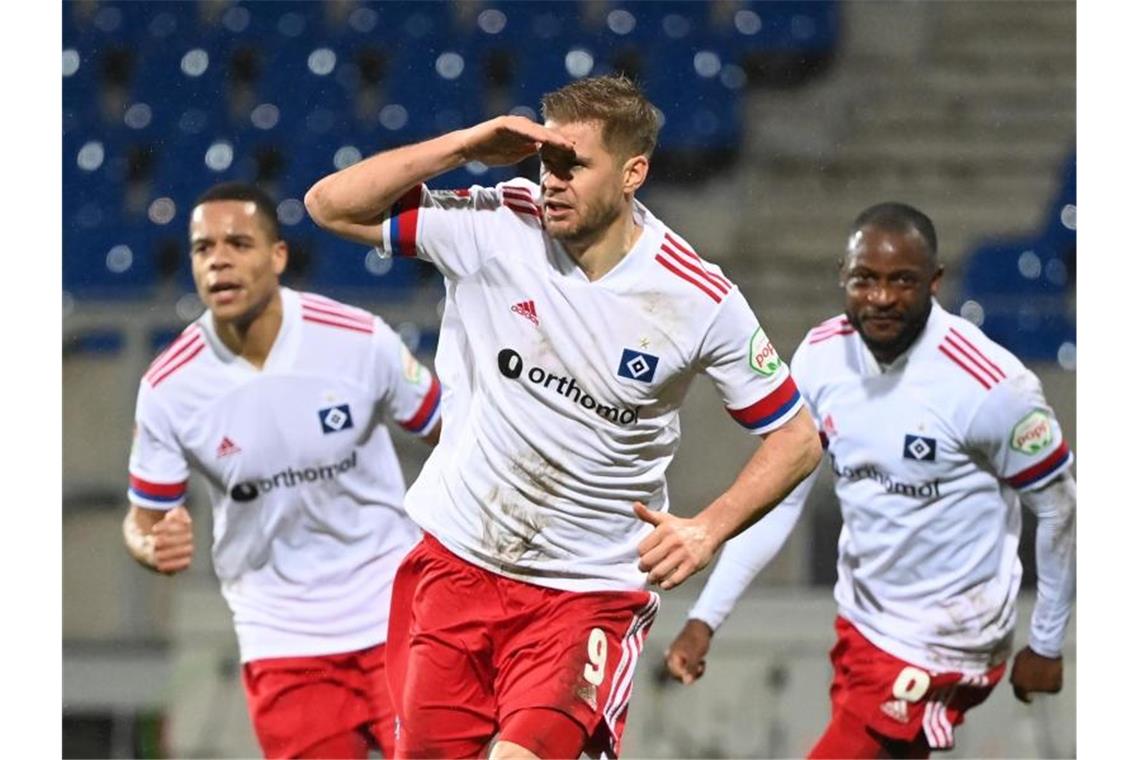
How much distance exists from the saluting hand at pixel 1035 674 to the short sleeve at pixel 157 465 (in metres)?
2.12

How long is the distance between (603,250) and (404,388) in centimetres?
117

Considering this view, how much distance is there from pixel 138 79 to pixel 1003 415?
2.58m

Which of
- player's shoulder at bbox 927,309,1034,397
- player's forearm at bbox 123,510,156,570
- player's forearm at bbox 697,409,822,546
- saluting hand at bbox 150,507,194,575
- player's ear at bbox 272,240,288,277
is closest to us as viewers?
player's forearm at bbox 697,409,822,546

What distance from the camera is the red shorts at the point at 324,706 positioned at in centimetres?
374

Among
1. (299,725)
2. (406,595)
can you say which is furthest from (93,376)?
(406,595)

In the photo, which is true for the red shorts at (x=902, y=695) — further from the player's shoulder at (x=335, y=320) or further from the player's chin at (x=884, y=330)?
the player's shoulder at (x=335, y=320)

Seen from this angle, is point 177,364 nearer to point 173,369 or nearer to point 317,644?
point 173,369

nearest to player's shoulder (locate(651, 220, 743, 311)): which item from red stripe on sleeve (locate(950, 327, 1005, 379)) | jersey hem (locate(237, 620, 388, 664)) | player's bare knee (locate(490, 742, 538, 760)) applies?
player's bare knee (locate(490, 742, 538, 760))

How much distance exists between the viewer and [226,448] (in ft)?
12.6

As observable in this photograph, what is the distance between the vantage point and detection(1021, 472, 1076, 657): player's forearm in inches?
150

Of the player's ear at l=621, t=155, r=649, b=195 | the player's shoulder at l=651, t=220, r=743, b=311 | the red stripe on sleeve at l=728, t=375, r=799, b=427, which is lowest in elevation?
the red stripe on sleeve at l=728, t=375, r=799, b=427

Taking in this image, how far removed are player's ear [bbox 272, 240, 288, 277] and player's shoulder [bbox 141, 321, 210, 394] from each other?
10.3 inches

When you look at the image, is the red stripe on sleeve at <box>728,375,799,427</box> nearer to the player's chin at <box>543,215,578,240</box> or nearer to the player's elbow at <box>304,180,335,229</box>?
the player's chin at <box>543,215,578,240</box>

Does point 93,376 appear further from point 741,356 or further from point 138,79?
point 741,356
